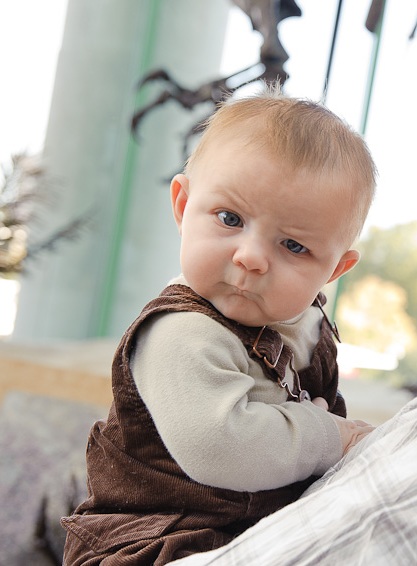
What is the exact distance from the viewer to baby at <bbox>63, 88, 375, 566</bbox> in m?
0.78

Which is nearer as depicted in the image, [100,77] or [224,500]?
[224,500]

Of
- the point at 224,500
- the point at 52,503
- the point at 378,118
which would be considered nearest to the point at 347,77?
the point at 378,118

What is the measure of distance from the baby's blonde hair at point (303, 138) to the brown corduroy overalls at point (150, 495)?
16cm

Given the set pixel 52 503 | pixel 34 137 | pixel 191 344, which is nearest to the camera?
pixel 191 344

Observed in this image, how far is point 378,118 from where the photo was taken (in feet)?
10.4

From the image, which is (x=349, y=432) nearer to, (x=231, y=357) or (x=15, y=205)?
(x=231, y=357)

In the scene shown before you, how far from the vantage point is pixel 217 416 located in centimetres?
76

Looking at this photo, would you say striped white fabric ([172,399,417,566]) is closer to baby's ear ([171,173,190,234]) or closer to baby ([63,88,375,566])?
baby ([63,88,375,566])

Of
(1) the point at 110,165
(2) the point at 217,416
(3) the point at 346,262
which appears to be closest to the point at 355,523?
(2) the point at 217,416

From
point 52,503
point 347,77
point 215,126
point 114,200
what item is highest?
point 347,77

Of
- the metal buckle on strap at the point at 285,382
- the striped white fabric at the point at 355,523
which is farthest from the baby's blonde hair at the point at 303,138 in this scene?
the striped white fabric at the point at 355,523

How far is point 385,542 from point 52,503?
212 centimetres

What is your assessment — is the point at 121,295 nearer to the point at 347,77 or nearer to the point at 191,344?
the point at 347,77

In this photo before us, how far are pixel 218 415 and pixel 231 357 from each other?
0.24 ft
